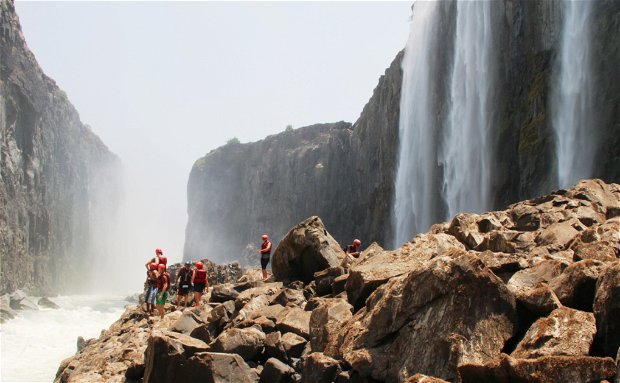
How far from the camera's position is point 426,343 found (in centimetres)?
826

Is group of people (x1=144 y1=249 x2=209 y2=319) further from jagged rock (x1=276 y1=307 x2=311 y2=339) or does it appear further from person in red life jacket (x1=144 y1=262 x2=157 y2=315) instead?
jagged rock (x1=276 y1=307 x2=311 y2=339)

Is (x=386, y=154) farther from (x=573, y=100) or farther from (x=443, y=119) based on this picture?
(x=573, y=100)

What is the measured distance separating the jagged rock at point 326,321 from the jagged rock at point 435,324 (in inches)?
28.0

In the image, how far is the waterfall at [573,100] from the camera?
33625 mm

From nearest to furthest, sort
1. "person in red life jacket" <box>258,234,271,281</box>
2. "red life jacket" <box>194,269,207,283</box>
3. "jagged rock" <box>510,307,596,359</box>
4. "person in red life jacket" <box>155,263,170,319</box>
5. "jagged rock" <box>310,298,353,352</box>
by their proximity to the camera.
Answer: "jagged rock" <box>510,307,596,359</box> → "jagged rock" <box>310,298,353,352</box> → "person in red life jacket" <box>155,263,170,319</box> → "red life jacket" <box>194,269,207,283</box> → "person in red life jacket" <box>258,234,271,281</box>

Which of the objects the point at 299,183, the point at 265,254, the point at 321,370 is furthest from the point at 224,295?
the point at 299,183

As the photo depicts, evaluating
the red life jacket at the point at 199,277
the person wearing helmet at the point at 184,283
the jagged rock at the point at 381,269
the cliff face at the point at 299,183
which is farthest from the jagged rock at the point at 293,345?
the cliff face at the point at 299,183

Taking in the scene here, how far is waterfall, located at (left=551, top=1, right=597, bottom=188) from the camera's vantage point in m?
33.6

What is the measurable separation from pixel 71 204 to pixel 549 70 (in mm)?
87136

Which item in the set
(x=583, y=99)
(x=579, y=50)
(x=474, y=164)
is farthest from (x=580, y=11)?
(x=474, y=164)

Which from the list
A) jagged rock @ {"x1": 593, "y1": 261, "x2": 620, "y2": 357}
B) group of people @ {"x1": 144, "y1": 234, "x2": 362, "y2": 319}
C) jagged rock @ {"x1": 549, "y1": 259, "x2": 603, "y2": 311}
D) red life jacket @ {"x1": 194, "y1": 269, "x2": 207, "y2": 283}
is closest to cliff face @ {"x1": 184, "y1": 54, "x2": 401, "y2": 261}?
group of people @ {"x1": 144, "y1": 234, "x2": 362, "y2": 319}

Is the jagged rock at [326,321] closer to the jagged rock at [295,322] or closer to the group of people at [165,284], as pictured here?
the jagged rock at [295,322]

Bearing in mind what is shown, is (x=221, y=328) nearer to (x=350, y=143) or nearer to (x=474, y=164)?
(x=474, y=164)

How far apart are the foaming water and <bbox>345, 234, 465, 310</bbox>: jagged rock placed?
24.3 metres
